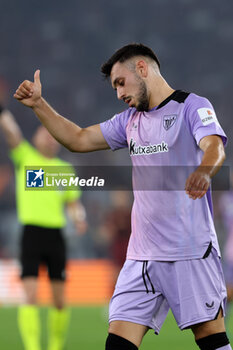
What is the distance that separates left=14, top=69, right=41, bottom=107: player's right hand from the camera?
3.60 m

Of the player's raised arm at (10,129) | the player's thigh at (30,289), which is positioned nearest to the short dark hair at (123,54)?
the player's raised arm at (10,129)

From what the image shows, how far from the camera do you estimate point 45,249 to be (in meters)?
6.73

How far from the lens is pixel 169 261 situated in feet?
11.0

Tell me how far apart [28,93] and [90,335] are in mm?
5495

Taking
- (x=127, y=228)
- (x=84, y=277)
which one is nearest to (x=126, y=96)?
(x=127, y=228)

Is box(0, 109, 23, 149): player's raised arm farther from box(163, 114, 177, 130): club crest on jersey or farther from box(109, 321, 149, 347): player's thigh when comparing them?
box(109, 321, 149, 347): player's thigh

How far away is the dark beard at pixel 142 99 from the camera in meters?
3.46

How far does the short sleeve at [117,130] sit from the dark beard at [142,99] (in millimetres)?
213

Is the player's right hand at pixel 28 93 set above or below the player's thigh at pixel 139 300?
above

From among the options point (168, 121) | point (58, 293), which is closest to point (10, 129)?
point (58, 293)

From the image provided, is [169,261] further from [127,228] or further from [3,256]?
[3,256]

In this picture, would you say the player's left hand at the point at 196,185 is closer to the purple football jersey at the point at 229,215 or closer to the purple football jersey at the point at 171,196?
the purple football jersey at the point at 171,196

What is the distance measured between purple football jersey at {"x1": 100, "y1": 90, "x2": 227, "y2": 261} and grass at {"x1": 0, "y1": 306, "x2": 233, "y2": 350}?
3.87 meters

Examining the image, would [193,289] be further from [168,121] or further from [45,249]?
[45,249]
